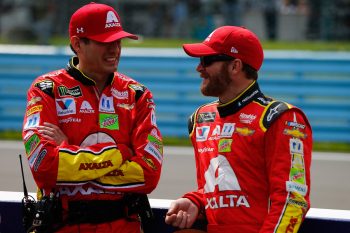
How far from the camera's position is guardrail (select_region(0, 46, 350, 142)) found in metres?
11.5

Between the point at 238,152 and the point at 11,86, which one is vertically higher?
the point at 238,152

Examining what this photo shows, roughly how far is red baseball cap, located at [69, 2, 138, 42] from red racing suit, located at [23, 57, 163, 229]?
194 mm

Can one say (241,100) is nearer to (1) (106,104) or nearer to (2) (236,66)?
(2) (236,66)

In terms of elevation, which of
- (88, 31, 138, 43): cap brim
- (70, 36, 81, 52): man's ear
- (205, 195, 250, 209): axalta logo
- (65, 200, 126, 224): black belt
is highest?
(88, 31, 138, 43): cap brim

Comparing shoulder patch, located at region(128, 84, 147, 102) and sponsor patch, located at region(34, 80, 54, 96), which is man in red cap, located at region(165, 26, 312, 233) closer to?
shoulder patch, located at region(128, 84, 147, 102)

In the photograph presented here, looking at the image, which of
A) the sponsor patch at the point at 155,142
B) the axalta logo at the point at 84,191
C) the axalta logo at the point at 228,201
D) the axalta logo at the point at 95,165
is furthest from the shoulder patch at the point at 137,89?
the axalta logo at the point at 228,201

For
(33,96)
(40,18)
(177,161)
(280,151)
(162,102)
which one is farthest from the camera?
(40,18)

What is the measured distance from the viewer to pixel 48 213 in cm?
410

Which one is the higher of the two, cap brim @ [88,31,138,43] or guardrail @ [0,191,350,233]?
cap brim @ [88,31,138,43]

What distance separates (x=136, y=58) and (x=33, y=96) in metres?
7.64

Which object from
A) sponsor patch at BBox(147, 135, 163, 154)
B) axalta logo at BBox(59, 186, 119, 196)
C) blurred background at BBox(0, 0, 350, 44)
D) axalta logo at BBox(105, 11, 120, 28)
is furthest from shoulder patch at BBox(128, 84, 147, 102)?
blurred background at BBox(0, 0, 350, 44)

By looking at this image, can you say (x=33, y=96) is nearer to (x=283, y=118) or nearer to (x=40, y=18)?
(x=283, y=118)

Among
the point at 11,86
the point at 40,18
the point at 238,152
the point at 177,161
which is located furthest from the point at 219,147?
the point at 40,18

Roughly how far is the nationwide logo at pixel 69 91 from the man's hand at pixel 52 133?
7.2 inches
